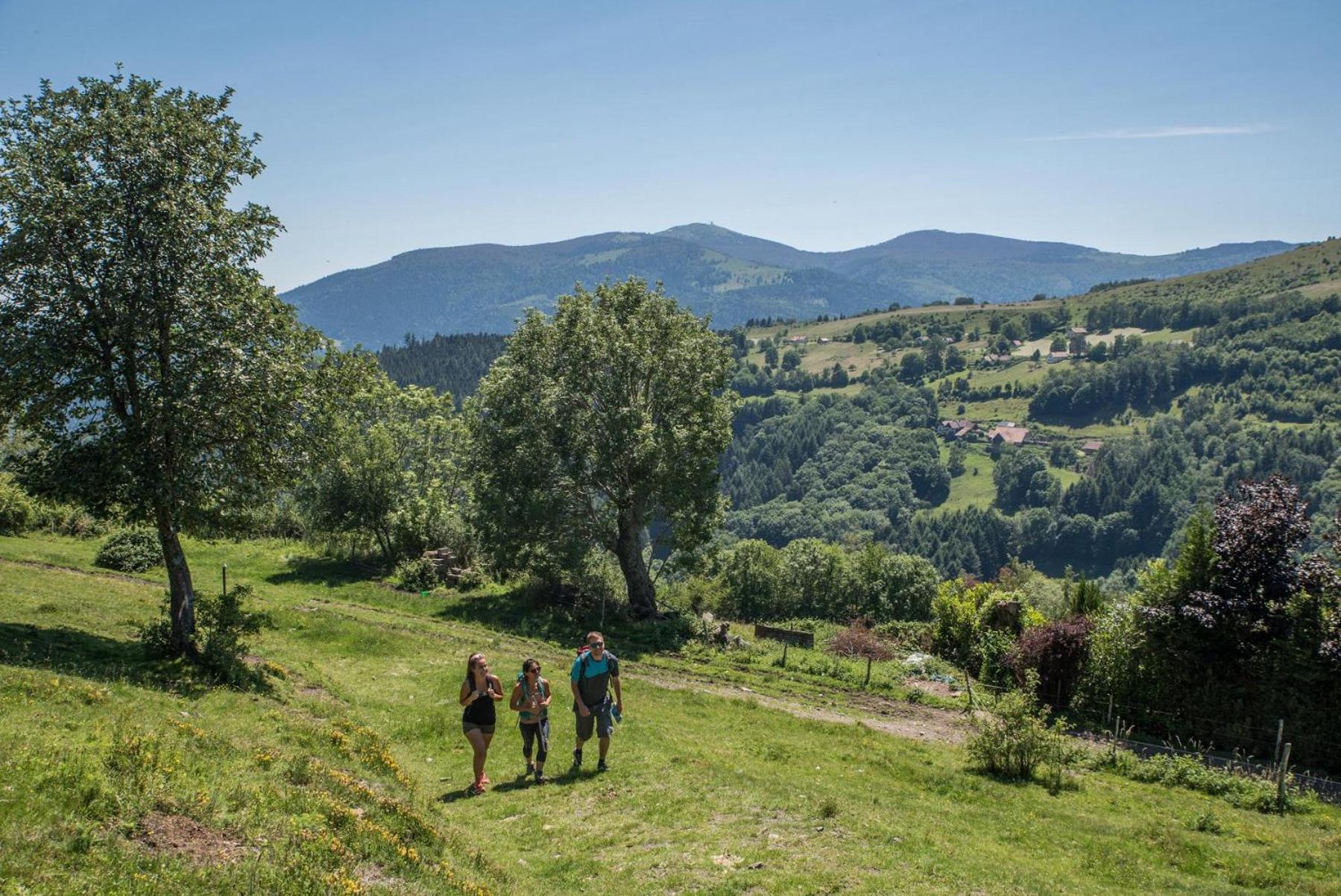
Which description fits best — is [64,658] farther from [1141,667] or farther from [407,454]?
[407,454]

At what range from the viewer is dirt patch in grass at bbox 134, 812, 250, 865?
7.80 meters

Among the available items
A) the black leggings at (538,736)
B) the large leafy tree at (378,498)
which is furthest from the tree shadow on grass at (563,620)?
the black leggings at (538,736)

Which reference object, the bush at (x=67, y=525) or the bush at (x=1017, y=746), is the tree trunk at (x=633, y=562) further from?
the bush at (x=67, y=525)

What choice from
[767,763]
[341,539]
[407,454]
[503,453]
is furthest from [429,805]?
[407,454]

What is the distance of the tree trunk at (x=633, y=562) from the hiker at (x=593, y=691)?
2124 cm

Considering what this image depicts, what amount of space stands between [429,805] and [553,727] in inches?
230

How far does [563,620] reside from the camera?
32.9 metres

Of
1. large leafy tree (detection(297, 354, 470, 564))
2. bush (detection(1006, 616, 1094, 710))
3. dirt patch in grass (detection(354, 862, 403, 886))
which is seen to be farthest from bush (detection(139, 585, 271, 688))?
bush (detection(1006, 616, 1094, 710))

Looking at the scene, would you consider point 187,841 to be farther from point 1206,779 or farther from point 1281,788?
point 1206,779

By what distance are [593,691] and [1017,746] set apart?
361 inches

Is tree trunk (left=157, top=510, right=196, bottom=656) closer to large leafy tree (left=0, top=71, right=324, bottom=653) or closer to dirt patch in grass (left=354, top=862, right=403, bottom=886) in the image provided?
large leafy tree (left=0, top=71, right=324, bottom=653)

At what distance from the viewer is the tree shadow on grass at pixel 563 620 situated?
101ft

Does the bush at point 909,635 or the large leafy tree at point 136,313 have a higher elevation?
the large leafy tree at point 136,313

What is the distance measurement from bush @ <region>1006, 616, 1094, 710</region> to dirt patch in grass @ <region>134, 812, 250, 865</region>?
23.6m
